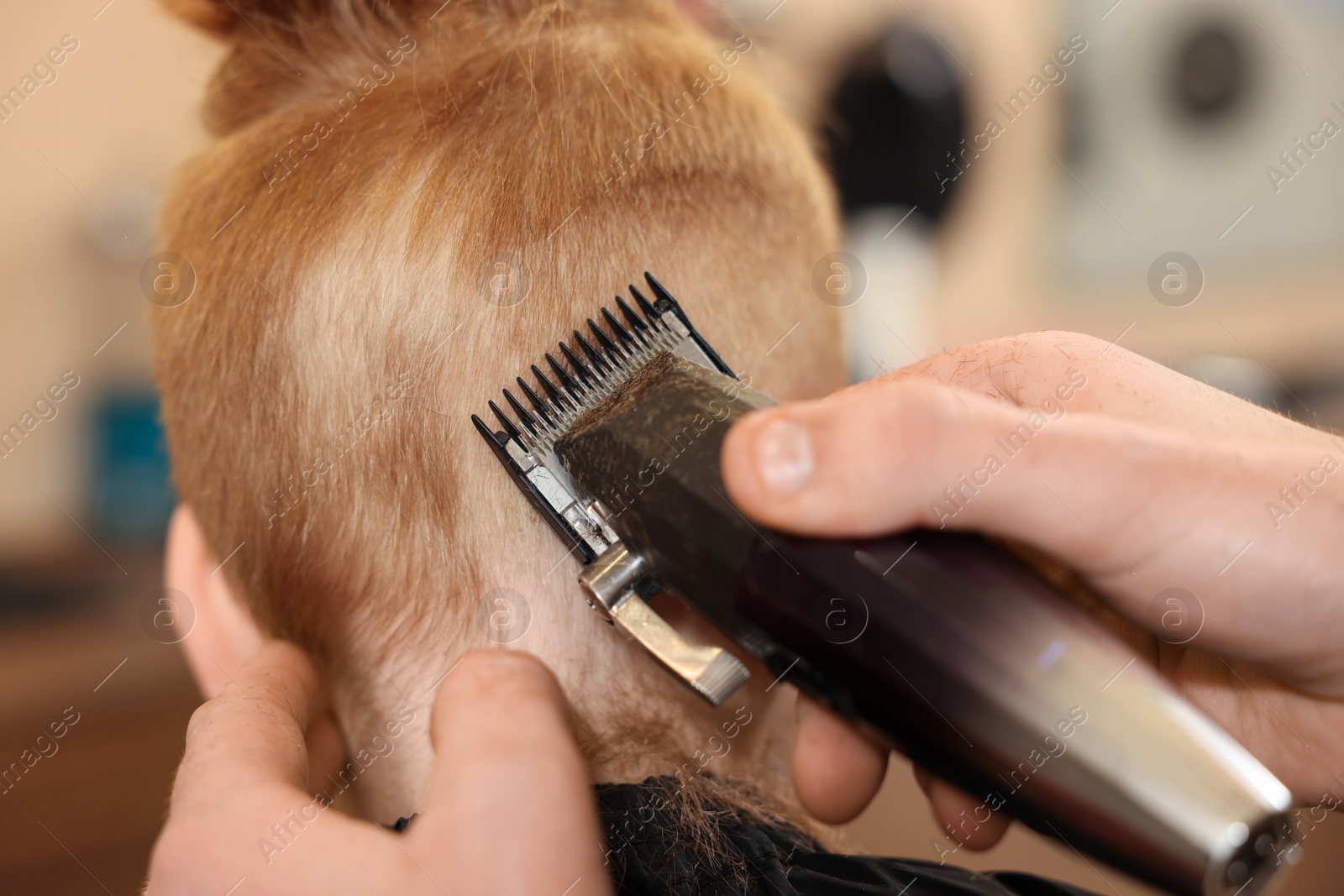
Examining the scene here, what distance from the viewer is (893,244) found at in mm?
1720

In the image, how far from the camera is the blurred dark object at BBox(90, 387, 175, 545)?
1327 millimetres

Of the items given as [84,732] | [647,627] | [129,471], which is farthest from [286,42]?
[129,471]

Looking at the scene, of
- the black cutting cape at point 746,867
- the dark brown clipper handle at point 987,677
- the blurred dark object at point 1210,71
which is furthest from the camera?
the blurred dark object at point 1210,71

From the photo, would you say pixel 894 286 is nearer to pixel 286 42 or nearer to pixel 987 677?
pixel 286 42

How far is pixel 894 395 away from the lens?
1.05ft

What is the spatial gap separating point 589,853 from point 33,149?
150cm

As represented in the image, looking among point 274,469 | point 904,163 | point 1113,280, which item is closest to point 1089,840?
point 274,469

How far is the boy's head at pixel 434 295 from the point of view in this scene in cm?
44

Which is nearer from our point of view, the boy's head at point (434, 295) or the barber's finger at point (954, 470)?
the barber's finger at point (954, 470)

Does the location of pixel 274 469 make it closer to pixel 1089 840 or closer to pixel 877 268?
pixel 1089 840

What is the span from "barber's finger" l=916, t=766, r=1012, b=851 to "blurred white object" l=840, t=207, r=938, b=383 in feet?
3.55

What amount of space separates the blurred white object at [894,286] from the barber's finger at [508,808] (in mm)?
1243

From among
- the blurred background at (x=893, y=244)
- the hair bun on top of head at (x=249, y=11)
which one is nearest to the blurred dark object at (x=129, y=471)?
the blurred background at (x=893, y=244)

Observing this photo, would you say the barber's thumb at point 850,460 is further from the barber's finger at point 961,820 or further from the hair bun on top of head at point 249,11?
the hair bun on top of head at point 249,11
